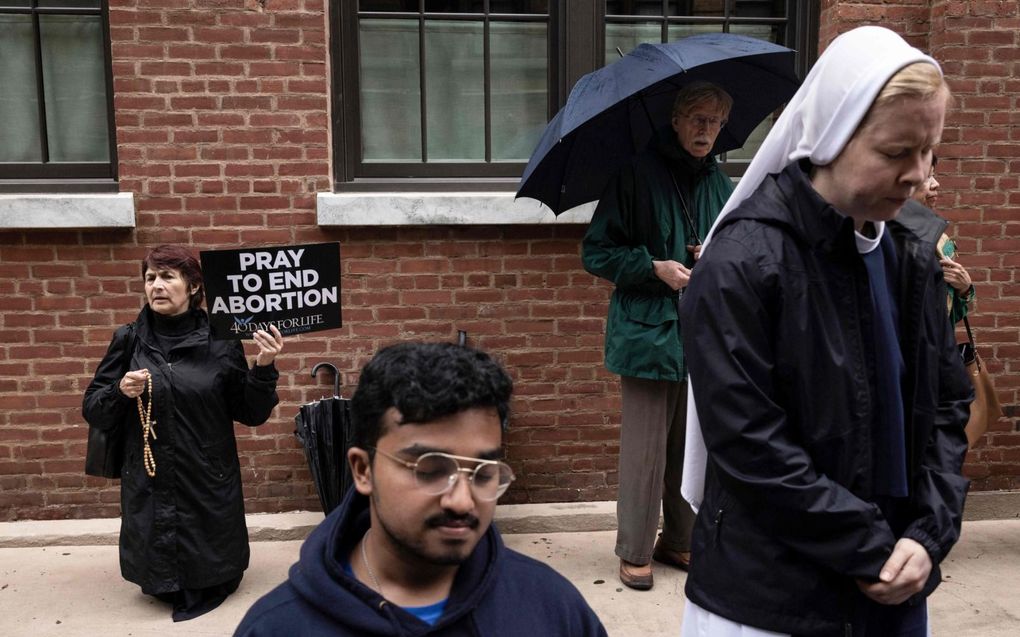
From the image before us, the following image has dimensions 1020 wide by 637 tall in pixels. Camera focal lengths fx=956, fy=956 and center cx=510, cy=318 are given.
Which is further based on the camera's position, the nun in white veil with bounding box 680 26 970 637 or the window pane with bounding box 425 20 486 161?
the window pane with bounding box 425 20 486 161

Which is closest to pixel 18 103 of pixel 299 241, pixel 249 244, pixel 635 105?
pixel 249 244

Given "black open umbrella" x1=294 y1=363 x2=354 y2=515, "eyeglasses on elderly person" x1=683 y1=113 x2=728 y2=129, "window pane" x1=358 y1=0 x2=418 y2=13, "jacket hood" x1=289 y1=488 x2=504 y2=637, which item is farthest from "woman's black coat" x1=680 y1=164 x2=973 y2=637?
"window pane" x1=358 y1=0 x2=418 y2=13

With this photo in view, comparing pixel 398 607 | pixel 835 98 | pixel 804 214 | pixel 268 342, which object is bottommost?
pixel 398 607

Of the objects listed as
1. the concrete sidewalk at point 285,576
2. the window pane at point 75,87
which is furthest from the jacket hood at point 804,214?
the window pane at point 75,87

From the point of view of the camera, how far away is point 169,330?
13.0 ft

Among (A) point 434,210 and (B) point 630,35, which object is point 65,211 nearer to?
(A) point 434,210

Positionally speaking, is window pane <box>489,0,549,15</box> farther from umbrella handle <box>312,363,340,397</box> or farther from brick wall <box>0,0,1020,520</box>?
umbrella handle <box>312,363,340,397</box>

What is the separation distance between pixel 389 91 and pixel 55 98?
1.71 m

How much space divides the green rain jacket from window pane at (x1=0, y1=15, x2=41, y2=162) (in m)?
3.03

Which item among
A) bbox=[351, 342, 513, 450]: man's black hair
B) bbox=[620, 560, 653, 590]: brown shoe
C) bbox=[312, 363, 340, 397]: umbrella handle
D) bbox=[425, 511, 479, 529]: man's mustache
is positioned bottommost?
bbox=[620, 560, 653, 590]: brown shoe

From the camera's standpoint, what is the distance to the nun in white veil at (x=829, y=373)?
1963mm

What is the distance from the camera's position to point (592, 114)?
3.50 m

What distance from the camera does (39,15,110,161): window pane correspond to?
485cm

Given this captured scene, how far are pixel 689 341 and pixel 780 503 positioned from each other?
392 millimetres
